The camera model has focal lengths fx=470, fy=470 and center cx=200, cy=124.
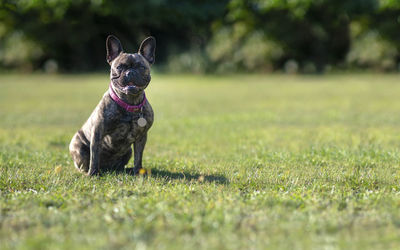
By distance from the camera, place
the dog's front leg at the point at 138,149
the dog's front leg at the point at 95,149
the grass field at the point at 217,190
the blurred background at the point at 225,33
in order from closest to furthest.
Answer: the grass field at the point at 217,190
the dog's front leg at the point at 95,149
the dog's front leg at the point at 138,149
the blurred background at the point at 225,33

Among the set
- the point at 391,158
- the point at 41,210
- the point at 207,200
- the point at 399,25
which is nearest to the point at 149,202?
the point at 207,200

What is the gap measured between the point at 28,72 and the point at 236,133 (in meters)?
28.3

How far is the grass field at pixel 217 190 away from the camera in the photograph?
3.75 metres

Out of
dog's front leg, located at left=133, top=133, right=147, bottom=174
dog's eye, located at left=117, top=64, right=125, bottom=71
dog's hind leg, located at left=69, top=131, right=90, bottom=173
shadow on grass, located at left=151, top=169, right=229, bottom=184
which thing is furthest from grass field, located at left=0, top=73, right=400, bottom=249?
dog's eye, located at left=117, top=64, right=125, bottom=71

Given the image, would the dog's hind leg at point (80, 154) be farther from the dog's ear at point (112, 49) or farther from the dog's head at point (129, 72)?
the dog's ear at point (112, 49)

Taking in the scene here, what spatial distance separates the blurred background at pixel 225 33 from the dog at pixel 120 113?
27652 millimetres

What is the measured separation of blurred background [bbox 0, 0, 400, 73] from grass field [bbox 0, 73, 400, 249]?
21.1 meters

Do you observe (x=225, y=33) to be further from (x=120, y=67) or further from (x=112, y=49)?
(x=120, y=67)

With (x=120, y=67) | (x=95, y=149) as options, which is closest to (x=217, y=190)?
(x=95, y=149)

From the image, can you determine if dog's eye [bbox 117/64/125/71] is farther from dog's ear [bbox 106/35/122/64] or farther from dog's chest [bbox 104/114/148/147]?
dog's chest [bbox 104/114/148/147]

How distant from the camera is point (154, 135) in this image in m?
10.4

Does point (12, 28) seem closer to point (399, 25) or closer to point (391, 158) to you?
point (399, 25)

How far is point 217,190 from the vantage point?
5.14 metres

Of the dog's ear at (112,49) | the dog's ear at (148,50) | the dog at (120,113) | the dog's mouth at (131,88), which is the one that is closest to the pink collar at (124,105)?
the dog at (120,113)
